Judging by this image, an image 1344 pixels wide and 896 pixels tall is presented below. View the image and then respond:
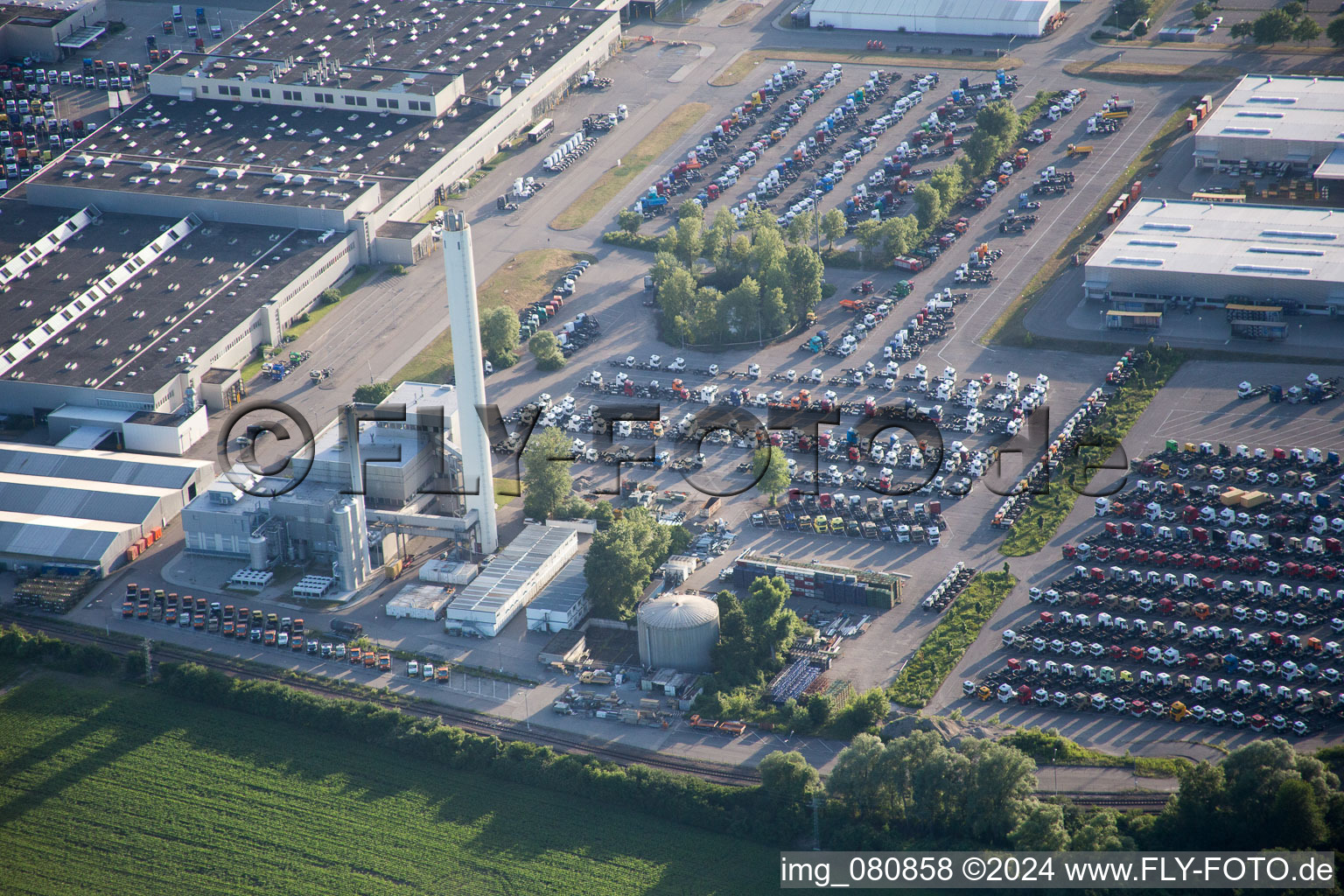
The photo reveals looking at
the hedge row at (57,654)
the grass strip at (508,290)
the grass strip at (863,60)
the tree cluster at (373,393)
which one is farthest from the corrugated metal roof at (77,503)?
the grass strip at (863,60)

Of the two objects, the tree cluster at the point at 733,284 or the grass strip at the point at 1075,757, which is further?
the tree cluster at the point at 733,284

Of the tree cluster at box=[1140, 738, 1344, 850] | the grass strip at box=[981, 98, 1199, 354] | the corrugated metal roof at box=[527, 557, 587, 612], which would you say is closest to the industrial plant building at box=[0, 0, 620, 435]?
the corrugated metal roof at box=[527, 557, 587, 612]

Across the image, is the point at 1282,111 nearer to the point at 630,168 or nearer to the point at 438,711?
the point at 630,168

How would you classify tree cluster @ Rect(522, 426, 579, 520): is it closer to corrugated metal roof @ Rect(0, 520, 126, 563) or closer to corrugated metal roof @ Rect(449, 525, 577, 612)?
corrugated metal roof @ Rect(449, 525, 577, 612)

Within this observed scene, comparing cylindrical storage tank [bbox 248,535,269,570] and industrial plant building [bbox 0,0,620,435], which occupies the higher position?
industrial plant building [bbox 0,0,620,435]

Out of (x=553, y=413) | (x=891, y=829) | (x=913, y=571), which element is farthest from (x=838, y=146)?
(x=891, y=829)

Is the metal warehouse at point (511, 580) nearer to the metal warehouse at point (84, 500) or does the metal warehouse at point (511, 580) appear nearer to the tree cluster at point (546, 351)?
the tree cluster at point (546, 351)

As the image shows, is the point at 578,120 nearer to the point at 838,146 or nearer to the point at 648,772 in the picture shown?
the point at 838,146
